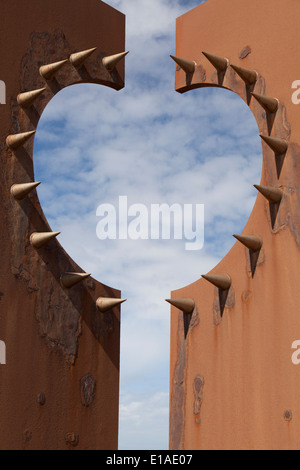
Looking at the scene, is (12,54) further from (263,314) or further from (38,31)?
(263,314)

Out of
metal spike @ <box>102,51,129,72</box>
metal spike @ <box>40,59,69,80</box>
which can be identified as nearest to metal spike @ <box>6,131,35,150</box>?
metal spike @ <box>40,59,69,80</box>

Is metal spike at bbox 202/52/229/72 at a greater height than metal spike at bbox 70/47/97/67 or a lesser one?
greater

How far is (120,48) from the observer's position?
26.4 feet

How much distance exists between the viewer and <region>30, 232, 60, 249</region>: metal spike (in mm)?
6473

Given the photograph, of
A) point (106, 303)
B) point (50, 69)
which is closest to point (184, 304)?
point (106, 303)

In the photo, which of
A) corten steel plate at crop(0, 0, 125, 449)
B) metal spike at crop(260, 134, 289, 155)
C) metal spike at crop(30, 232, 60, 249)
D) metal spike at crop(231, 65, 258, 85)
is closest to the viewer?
corten steel plate at crop(0, 0, 125, 449)

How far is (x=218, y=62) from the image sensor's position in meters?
7.52

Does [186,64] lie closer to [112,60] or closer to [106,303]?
[112,60]

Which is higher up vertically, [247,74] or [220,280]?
[247,74]

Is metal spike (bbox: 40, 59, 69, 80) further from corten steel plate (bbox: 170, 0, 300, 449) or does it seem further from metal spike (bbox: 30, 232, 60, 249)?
corten steel plate (bbox: 170, 0, 300, 449)

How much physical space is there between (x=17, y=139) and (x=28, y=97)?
46 cm

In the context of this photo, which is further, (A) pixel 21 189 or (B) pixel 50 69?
(B) pixel 50 69

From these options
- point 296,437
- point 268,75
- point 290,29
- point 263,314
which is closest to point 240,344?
point 263,314

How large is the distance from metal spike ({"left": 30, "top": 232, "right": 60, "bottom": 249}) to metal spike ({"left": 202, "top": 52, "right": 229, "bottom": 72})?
256 centimetres
